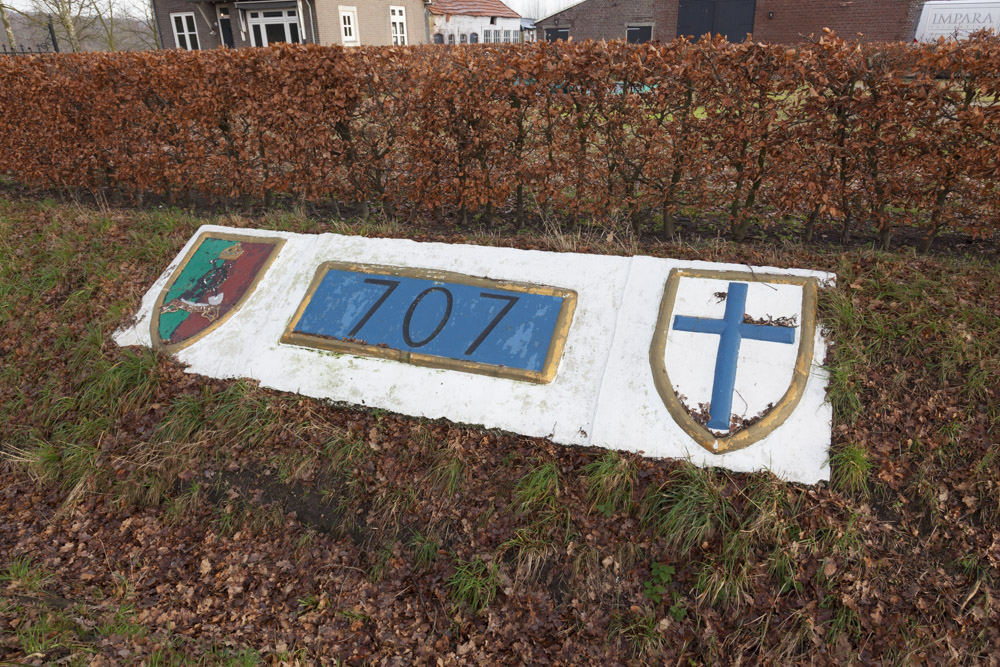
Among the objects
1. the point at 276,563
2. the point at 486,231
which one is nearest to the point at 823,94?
the point at 486,231

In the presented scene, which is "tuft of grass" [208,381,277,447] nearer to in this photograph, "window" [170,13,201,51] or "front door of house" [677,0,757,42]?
"window" [170,13,201,51]

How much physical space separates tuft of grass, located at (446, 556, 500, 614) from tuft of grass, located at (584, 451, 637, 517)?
2.22 ft

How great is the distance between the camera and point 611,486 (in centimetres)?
341

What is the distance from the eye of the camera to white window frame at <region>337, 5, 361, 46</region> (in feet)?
80.3

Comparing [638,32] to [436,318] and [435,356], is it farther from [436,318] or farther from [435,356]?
[435,356]

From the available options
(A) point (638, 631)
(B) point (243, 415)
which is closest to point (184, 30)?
(B) point (243, 415)

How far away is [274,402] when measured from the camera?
4.29m

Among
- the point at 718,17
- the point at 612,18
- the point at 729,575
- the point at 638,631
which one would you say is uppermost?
the point at 612,18

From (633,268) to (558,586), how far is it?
2.32 m

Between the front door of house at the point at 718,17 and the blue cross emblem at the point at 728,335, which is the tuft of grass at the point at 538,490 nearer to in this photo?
the blue cross emblem at the point at 728,335

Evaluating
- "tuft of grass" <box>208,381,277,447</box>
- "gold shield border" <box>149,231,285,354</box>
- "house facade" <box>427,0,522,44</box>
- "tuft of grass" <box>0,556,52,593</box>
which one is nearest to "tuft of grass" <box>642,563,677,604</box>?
"tuft of grass" <box>208,381,277,447</box>

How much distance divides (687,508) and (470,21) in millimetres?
37327

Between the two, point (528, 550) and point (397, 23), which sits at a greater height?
point (397, 23)

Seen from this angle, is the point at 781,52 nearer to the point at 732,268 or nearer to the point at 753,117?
the point at 753,117
